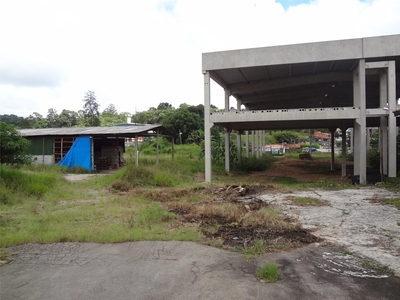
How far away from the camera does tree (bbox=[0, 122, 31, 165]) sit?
10.1m

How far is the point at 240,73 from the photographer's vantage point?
15.6 m

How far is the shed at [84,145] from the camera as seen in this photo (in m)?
17.3

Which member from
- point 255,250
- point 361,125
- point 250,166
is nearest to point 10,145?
point 255,250

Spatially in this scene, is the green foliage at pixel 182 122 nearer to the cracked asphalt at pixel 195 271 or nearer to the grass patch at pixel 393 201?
the grass patch at pixel 393 201

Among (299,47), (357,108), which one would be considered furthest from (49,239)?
(357,108)

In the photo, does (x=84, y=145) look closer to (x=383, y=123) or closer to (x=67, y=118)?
(x=383, y=123)

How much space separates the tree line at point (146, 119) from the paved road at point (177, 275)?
26.1 m

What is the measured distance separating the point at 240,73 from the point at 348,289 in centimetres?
1355

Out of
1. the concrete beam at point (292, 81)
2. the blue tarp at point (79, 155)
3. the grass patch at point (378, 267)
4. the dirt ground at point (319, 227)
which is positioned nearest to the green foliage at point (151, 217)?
the dirt ground at point (319, 227)

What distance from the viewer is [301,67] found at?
15.0 m

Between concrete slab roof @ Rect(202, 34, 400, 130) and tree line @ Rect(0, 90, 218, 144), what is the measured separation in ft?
44.1

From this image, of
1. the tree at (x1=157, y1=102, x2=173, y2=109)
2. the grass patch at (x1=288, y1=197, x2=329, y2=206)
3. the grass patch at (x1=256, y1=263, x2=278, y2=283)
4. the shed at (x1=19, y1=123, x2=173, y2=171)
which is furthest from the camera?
the tree at (x1=157, y1=102, x2=173, y2=109)

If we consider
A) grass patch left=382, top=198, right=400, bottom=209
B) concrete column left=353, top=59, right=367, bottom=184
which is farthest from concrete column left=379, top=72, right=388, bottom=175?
grass patch left=382, top=198, right=400, bottom=209

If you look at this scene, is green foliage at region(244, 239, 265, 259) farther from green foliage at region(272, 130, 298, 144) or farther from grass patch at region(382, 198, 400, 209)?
green foliage at region(272, 130, 298, 144)
